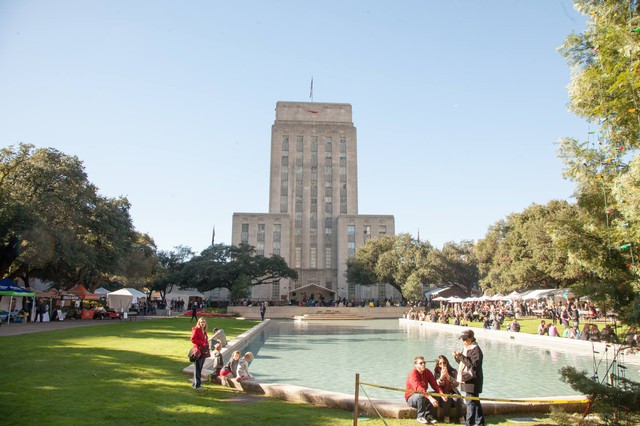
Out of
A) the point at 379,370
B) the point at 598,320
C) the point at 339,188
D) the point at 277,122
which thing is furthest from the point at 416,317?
the point at 277,122

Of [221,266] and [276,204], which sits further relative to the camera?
[276,204]

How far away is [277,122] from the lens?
297 feet

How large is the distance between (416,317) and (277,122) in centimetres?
5680

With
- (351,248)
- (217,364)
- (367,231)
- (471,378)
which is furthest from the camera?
(367,231)

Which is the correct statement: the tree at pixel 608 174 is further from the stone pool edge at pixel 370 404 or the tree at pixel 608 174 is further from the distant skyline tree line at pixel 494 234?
the stone pool edge at pixel 370 404

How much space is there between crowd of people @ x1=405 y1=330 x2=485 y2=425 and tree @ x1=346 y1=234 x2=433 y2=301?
51.3 metres

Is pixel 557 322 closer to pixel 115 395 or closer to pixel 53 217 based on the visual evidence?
pixel 115 395

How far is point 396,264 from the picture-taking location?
63.4 meters

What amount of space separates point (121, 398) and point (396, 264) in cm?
5680

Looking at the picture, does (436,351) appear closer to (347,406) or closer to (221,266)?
(347,406)

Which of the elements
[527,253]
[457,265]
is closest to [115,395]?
[527,253]

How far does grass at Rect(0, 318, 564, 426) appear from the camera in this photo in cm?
727

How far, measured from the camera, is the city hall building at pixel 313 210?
82.6m

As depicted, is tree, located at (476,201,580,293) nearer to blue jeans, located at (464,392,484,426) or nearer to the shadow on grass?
blue jeans, located at (464,392,484,426)
